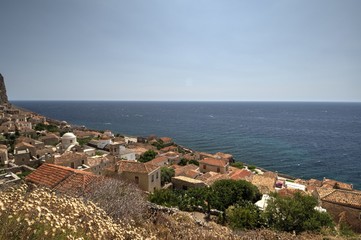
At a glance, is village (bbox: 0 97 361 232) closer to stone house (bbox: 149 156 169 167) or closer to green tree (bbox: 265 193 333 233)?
stone house (bbox: 149 156 169 167)

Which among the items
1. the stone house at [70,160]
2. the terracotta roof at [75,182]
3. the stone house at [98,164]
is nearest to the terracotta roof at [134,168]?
the stone house at [98,164]

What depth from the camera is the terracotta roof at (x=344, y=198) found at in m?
22.0

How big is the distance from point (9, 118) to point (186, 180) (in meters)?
63.5

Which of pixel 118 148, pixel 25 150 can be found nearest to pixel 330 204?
pixel 118 148

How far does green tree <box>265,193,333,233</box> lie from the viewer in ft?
45.2

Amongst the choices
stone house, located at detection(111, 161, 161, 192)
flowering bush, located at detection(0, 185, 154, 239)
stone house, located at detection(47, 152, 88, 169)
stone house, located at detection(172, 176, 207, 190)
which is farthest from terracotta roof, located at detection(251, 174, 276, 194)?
flowering bush, located at detection(0, 185, 154, 239)

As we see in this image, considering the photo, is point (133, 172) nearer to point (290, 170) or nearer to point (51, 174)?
point (51, 174)

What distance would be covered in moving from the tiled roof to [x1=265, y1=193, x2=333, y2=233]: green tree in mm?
12204

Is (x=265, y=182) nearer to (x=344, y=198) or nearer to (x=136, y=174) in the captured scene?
(x=344, y=198)

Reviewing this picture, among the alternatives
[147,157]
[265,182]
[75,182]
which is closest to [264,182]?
[265,182]

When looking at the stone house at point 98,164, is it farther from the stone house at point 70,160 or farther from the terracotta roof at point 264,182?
the terracotta roof at point 264,182

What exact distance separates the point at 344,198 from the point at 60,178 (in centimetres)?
2709

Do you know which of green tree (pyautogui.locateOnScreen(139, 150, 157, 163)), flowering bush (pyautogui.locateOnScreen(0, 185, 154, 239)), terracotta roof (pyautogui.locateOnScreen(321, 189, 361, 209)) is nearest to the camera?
flowering bush (pyautogui.locateOnScreen(0, 185, 154, 239))

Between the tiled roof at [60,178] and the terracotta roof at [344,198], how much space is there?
2375 cm
